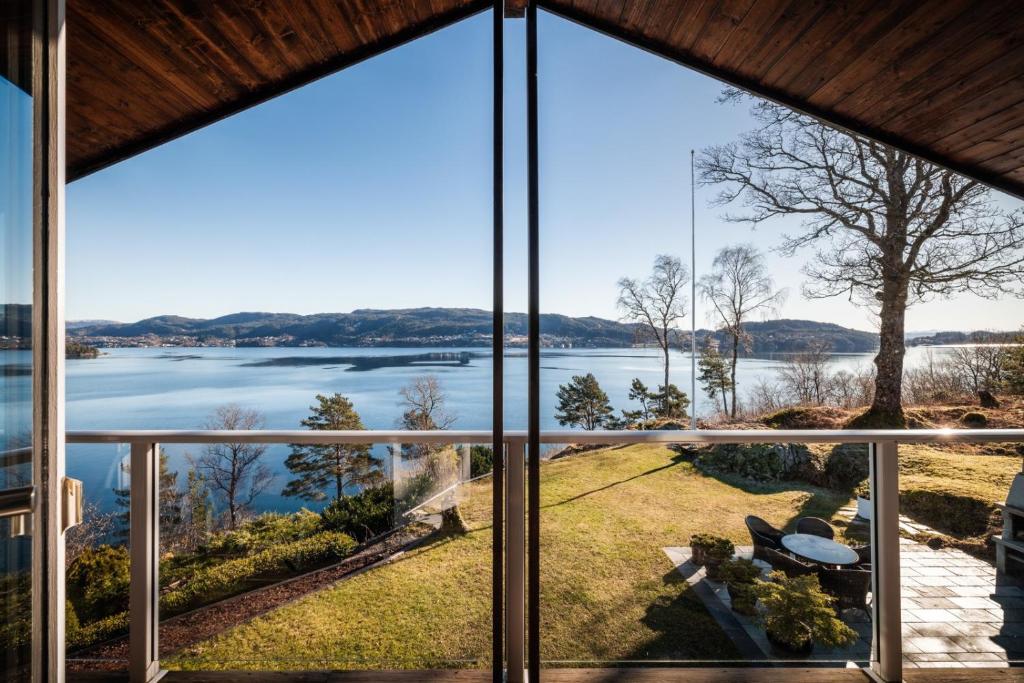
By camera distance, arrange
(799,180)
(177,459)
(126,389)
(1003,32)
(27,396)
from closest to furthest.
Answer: (27,396)
(1003,32)
(177,459)
(126,389)
(799,180)

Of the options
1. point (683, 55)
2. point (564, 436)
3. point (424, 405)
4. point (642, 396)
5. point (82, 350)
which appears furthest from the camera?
point (642, 396)

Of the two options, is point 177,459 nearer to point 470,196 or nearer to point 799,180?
point 470,196

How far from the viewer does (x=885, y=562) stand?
6.57ft

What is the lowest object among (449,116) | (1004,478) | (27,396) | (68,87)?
(1004,478)

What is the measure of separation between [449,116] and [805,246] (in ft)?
16.1

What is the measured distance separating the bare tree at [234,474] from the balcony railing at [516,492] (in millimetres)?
76

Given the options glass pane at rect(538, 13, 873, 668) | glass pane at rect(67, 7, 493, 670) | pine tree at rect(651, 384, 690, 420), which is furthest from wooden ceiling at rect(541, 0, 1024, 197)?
pine tree at rect(651, 384, 690, 420)

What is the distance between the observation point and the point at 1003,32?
1.84m

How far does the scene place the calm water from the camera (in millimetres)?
4645

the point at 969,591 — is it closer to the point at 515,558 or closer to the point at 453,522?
the point at 515,558

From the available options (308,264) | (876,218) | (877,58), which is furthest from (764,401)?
(308,264)

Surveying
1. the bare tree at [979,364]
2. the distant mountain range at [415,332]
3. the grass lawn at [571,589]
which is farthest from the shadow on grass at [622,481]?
the bare tree at [979,364]

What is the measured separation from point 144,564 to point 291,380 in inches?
136

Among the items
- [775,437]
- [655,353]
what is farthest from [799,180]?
[775,437]
